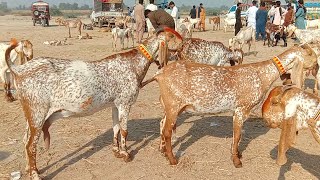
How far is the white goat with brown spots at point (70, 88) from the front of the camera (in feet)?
16.3

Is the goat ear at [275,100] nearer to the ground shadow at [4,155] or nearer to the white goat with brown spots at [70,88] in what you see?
the white goat with brown spots at [70,88]

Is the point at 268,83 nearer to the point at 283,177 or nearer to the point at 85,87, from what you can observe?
the point at 283,177

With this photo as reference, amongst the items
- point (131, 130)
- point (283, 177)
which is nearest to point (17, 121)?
point (131, 130)

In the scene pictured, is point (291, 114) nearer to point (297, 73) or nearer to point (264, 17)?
point (297, 73)

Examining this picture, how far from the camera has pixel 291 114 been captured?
12.6 ft

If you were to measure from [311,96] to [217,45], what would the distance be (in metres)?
5.52

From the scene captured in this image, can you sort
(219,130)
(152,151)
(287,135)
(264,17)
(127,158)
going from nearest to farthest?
(287,135), (127,158), (152,151), (219,130), (264,17)

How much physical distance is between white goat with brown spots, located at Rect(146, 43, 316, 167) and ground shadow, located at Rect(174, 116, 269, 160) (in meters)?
1.12

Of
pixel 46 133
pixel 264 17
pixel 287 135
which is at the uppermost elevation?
pixel 264 17

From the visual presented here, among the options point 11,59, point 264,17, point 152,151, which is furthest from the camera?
point 264,17

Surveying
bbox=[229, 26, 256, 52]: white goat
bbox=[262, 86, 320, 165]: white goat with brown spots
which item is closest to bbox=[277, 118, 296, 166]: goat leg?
bbox=[262, 86, 320, 165]: white goat with brown spots

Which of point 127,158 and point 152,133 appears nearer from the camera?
point 127,158

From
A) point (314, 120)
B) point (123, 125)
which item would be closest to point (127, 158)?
point (123, 125)

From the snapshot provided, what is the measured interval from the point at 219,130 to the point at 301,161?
1952 millimetres
